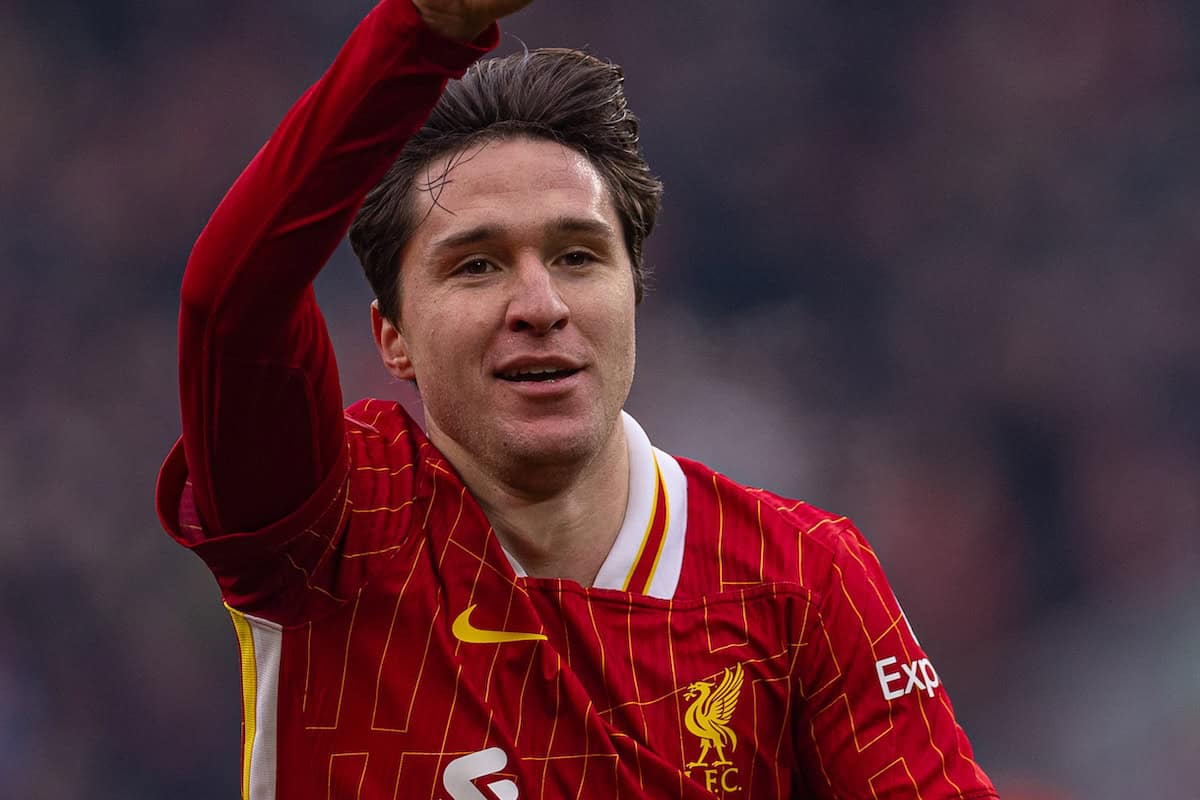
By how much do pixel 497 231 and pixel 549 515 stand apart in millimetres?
482

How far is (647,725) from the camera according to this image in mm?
2209

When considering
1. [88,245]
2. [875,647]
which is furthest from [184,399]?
[88,245]

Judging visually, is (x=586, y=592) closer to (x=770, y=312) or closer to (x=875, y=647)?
(x=875, y=647)

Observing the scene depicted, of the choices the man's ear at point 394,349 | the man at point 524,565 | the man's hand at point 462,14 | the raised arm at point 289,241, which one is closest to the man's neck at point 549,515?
the man at point 524,565

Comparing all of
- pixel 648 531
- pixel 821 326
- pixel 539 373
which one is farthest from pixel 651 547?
pixel 821 326

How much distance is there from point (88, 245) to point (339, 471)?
12.5 feet

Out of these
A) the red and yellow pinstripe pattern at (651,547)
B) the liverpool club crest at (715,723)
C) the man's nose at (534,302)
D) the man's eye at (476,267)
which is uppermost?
the man's eye at (476,267)

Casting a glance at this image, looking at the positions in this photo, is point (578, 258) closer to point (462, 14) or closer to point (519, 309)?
point (519, 309)

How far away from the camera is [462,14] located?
155cm

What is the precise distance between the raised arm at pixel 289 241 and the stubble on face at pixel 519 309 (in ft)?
1.12

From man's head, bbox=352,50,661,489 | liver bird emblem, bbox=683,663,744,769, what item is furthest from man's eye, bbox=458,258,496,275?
liver bird emblem, bbox=683,663,744,769

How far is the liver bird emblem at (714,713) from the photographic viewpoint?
2227 millimetres

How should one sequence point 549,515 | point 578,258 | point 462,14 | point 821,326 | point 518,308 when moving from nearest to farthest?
1. point 462,14
2. point 518,308
3. point 578,258
4. point 549,515
5. point 821,326

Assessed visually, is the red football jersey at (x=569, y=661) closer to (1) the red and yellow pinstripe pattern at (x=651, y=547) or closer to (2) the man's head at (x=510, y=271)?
(1) the red and yellow pinstripe pattern at (x=651, y=547)
